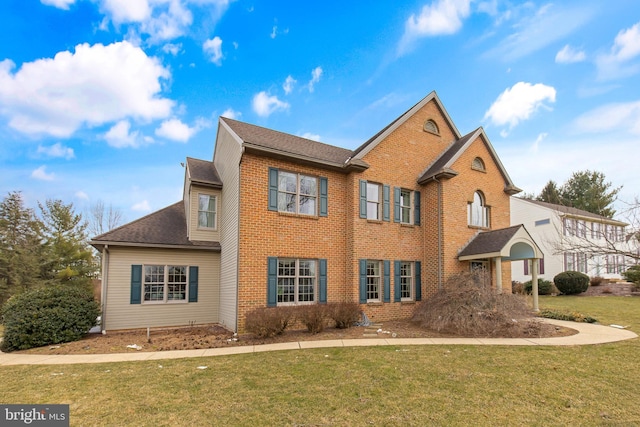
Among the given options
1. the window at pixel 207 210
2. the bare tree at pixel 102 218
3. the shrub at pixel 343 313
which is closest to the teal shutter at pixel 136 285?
the window at pixel 207 210

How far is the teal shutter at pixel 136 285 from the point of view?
39.3 feet

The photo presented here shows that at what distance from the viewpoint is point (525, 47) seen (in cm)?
1114

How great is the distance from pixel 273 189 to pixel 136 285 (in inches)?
249

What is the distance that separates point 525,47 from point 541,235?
21.5 metres

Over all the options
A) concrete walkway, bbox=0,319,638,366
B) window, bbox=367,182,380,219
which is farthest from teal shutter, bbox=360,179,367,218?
concrete walkway, bbox=0,319,638,366

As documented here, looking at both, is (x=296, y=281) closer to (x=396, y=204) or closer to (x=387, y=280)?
(x=387, y=280)

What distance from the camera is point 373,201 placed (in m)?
13.3

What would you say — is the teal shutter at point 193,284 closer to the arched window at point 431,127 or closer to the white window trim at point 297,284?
the white window trim at point 297,284

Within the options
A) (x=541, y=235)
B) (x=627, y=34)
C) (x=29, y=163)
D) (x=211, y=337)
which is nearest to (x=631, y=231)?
(x=627, y=34)

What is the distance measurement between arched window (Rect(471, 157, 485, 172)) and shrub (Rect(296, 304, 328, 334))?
10.1 m

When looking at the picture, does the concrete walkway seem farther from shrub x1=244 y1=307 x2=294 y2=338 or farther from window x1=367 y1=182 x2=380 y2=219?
window x1=367 y1=182 x2=380 y2=219

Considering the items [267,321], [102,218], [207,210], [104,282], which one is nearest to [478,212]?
[267,321]

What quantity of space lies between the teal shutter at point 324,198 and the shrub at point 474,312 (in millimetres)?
5248

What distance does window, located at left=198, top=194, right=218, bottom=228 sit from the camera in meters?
13.6
